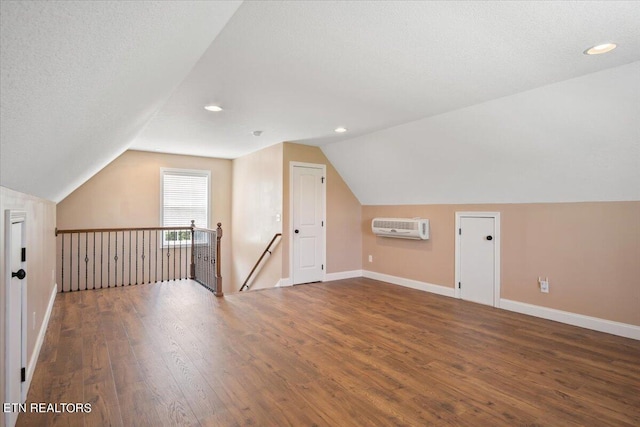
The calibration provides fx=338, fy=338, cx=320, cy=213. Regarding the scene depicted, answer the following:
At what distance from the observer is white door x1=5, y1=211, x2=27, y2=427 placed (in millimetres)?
1878

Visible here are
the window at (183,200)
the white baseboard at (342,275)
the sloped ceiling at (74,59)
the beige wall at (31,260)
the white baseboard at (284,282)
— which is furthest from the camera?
the window at (183,200)

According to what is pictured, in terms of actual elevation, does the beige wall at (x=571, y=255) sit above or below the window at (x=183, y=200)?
below

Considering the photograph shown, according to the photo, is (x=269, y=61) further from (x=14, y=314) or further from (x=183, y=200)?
(x=183, y=200)

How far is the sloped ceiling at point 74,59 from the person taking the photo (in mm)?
736

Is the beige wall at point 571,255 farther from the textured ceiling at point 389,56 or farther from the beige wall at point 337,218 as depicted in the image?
the beige wall at point 337,218

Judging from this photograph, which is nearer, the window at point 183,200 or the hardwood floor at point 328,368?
the hardwood floor at point 328,368

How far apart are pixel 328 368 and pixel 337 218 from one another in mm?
3810

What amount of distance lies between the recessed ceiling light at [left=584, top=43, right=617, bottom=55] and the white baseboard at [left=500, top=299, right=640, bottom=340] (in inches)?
111

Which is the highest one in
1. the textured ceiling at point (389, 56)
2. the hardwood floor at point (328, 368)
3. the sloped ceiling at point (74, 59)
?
the textured ceiling at point (389, 56)

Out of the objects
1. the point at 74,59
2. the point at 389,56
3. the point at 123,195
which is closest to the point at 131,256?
the point at 123,195

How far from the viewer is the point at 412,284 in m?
5.77

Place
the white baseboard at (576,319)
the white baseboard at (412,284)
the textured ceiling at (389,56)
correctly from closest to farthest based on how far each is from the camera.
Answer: the textured ceiling at (389,56) → the white baseboard at (576,319) → the white baseboard at (412,284)

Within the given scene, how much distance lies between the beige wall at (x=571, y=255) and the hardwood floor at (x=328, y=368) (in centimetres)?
34

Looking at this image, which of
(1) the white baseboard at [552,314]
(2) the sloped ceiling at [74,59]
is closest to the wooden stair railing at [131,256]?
(1) the white baseboard at [552,314]
